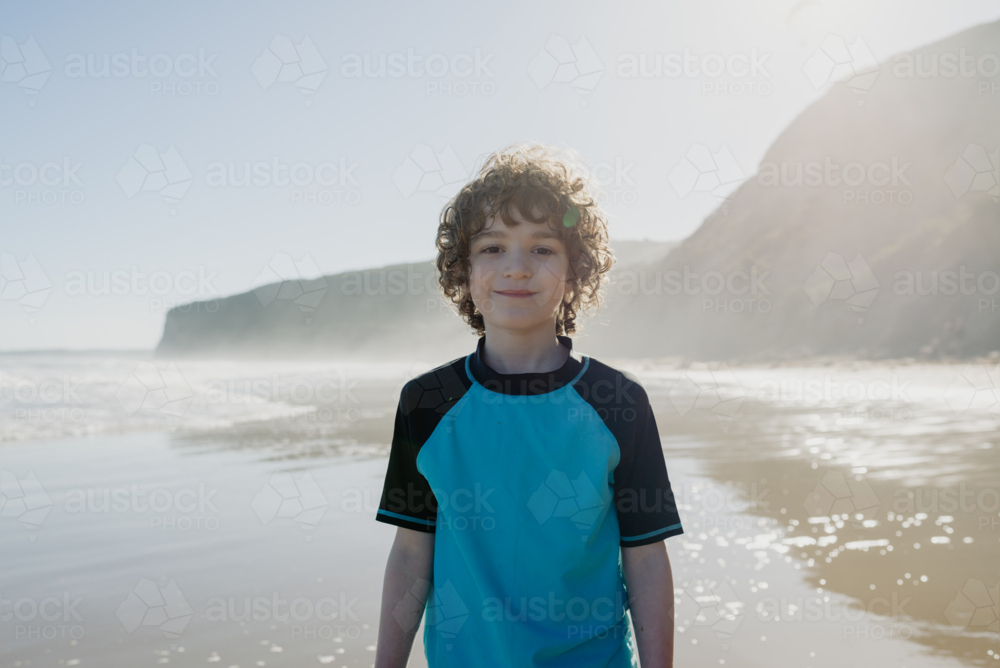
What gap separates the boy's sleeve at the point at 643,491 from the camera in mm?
1446

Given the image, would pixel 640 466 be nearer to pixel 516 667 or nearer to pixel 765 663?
pixel 516 667

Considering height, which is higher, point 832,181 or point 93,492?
point 832,181

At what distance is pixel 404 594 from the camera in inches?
61.5

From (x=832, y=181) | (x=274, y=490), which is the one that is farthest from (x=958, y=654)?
(x=832, y=181)

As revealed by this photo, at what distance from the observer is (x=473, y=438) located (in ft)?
4.98

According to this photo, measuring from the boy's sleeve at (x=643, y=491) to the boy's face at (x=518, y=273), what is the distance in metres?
0.34

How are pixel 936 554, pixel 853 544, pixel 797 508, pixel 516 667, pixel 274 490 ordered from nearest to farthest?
pixel 516 667
pixel 936 554
pixel 853 544
pixel 797 508
pixel 274 490

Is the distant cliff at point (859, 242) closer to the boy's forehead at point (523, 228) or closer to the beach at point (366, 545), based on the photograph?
the beach at point (366, 545)

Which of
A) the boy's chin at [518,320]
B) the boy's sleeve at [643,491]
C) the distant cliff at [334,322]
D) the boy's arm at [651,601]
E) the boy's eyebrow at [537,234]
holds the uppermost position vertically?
the boy's eyebrow at [537,234]

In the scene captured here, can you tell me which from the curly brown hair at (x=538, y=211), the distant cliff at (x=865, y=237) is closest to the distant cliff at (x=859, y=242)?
the distant cliff at (x=865, y=237)

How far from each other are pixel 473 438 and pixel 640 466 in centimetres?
40

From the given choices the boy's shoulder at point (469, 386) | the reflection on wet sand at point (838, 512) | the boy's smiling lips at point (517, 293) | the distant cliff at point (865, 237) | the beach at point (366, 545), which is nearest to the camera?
the boy's shoulder at point (469, 386)

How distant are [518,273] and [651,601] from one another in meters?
0.83

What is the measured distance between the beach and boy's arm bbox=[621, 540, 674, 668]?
1598 mm
